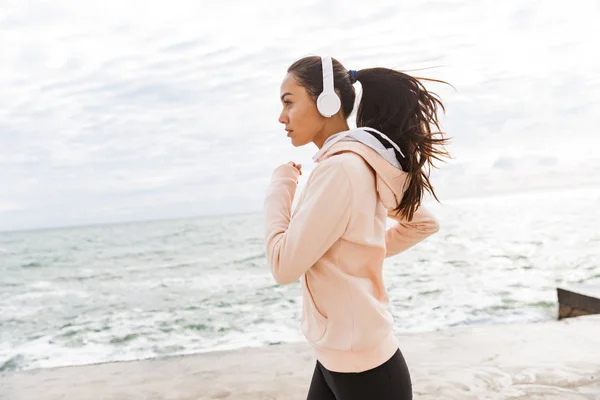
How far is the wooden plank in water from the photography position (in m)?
5.73

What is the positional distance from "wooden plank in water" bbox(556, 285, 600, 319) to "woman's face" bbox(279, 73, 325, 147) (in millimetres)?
4950

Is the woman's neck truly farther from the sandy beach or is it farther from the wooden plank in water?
the wooden plank in water

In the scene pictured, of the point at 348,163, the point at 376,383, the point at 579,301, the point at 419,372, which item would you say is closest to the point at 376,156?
the point at 348,163

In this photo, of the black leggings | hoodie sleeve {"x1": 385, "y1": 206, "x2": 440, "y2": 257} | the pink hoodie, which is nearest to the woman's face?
the pink hoodie

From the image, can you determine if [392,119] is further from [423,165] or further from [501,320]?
[501,320]

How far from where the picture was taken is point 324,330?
1543 mm

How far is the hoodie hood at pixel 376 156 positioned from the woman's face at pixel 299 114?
0.09 m

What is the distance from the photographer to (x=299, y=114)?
164 centimetres

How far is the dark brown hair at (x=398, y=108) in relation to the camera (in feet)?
5.37

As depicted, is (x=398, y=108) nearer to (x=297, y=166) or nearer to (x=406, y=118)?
(x=406, y=118)

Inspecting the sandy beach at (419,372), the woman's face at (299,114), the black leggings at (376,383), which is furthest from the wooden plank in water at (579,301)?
the woman's face at (299,114)

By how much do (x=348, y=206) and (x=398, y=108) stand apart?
14.9 inches

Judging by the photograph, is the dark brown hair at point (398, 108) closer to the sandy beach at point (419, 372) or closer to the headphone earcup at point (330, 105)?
the headphone earcup at point (330, 105)

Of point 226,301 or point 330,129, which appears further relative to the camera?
point 226,301
